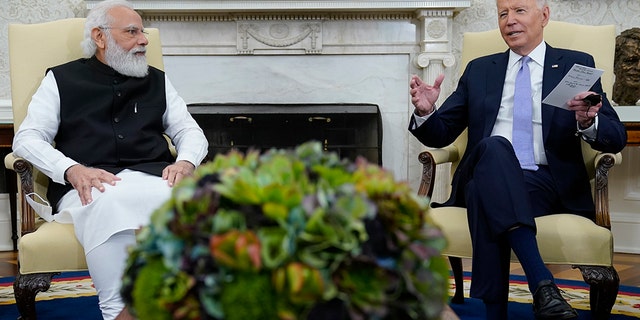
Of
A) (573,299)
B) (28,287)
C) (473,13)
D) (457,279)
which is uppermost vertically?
(473,13)

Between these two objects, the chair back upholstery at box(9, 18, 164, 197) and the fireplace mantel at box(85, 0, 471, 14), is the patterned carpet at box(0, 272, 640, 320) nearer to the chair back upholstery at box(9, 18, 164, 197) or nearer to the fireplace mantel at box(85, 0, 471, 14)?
the chair back upholstery at box(9, 18, 164, 197)

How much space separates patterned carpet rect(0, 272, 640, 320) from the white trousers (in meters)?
0.69

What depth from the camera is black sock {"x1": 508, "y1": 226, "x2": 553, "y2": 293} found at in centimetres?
207

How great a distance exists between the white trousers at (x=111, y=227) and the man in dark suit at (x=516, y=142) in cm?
100

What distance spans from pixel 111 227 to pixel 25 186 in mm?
493

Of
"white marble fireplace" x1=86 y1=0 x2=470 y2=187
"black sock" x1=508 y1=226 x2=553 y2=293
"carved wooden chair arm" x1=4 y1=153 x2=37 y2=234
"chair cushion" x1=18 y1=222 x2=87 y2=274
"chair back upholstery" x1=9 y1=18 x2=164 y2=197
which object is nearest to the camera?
"black sock" x1=508 y1=226 x2=553 y2=293

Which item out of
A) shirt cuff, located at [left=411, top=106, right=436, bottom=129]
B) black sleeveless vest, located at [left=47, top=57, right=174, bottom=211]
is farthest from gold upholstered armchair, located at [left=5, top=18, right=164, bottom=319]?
shirt cuff, located at [left=411, top=106, right=436, bottom=129]

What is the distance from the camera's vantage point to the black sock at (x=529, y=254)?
81.5 inches

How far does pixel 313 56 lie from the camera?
16.3 ft

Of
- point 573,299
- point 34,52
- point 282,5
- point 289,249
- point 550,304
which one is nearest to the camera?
point 289,249

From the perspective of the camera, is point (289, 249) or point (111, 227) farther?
point (111, 227)

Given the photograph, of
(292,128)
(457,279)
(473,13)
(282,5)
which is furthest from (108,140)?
(473,13)

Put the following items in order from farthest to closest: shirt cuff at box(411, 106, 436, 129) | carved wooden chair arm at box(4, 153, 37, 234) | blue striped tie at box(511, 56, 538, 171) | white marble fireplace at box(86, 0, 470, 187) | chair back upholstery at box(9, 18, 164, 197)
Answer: white marble fireplace at box(86, 0, 470, 187) < chair back upholstery at box(9, 18, 164, 197) < shirt cuff at box(411, 106, 436, 129) < blue striped tie at box(511, 56, 538, 171) < carved wooden chair arm at box(4, 153, 37, 234)

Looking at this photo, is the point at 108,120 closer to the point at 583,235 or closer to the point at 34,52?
the point at 34,52
